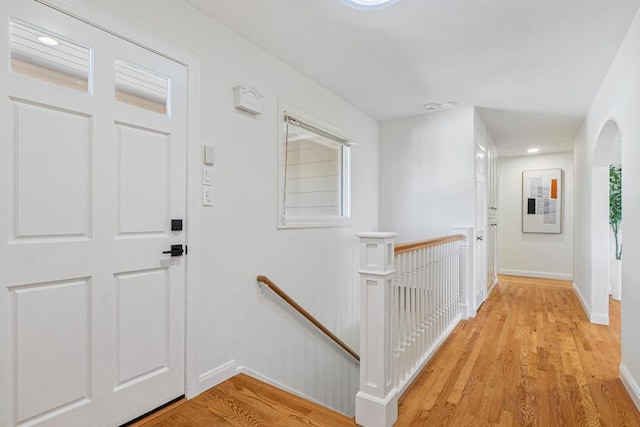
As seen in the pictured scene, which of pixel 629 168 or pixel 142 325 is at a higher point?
pixel 629 168

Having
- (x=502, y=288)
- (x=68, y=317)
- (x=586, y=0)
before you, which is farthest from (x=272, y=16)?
(x=502, y=288)

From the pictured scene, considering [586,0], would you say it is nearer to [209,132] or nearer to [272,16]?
[272,16]

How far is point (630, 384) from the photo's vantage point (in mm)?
2213

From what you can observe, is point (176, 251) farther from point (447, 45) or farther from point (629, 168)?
point (629, 168)

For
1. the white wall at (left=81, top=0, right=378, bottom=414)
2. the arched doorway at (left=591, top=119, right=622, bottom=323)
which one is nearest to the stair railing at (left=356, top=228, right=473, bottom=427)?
the white wall at (left=81, top=0, right=378, bottom=414)

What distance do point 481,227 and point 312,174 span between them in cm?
251

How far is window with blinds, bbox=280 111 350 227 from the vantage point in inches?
116

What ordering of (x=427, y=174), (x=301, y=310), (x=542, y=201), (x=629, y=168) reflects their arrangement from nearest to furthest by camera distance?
(x=629, y=168) < (x=301, y=310) < (x=427, y=174) < (x=542, y=201)

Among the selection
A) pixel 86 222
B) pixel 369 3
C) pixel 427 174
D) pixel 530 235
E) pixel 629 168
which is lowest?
pixel 530 235

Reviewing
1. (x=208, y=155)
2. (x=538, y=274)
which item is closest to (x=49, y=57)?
(x=208, y=155)

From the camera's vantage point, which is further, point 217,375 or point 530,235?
point 530,235

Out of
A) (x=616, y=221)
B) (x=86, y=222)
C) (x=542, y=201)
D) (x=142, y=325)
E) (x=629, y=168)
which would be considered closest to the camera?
(x=86, y=222)

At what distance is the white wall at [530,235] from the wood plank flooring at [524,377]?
2607mm

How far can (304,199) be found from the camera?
321 cm
